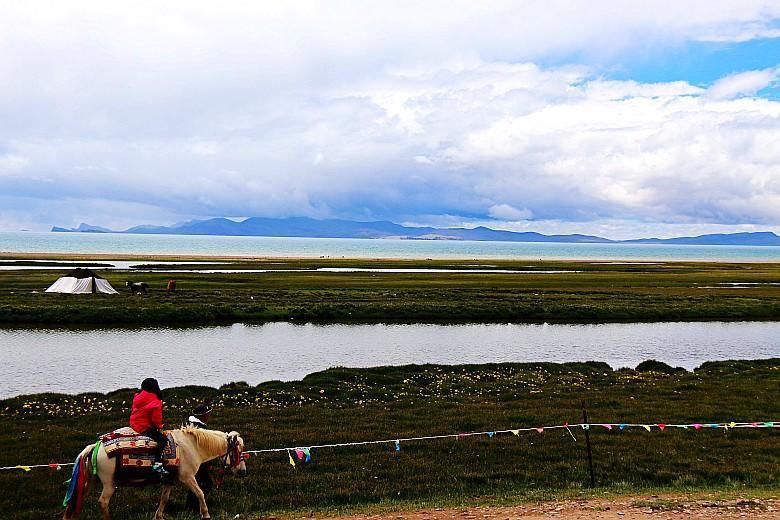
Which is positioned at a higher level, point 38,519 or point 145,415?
point 145,415

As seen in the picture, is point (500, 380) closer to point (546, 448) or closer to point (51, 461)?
point (546, 448)

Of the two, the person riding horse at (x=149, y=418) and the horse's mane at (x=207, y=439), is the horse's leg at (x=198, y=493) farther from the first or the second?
the horse's mane at (x=207, y=439)

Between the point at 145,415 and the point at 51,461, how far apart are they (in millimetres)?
5917

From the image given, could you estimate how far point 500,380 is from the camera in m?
27.3

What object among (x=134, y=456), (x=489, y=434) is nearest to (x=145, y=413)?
(x=134, y=456)

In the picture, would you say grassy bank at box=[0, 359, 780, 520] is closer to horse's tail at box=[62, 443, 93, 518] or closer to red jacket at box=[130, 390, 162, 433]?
horse's tail at box=[62, 443, 93, 518]

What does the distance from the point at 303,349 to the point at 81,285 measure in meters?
31.3

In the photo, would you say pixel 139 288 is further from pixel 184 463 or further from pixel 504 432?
pixel 184 463

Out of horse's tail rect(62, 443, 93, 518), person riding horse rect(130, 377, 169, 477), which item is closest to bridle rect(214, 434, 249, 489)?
person riding horse rect(130, 377, 169, 477)

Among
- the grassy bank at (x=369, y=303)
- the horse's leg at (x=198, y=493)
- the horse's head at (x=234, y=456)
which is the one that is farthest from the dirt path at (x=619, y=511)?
the grassy bank at (x=369, y=303)

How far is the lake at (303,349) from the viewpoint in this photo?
29453mm

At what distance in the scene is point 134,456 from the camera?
10.8 m

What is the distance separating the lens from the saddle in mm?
10703

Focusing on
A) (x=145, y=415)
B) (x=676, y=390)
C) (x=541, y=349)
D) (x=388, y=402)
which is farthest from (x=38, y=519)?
(x=541, y=349)
